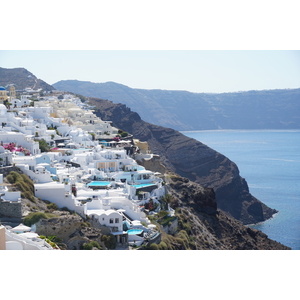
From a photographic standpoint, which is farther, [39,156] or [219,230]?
[219,230]

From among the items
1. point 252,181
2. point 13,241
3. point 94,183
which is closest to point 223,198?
point 252,181

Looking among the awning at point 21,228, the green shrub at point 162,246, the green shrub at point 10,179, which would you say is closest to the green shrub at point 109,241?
the green shrub at point 162,246

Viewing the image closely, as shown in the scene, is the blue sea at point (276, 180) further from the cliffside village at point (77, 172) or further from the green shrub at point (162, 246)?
the green shrub at point (162, 246)

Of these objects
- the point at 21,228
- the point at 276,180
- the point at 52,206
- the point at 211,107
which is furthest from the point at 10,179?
the point at 211,107

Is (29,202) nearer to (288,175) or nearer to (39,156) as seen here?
(39,156)

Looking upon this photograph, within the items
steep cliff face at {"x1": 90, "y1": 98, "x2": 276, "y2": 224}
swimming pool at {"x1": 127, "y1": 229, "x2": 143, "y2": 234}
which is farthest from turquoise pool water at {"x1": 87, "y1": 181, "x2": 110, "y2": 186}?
steep cliff face at {"x1": 90, "y1": 98, "x2": 276, "y2": 224}
